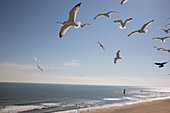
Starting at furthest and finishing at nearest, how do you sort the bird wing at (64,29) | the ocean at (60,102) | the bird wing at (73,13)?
1. the ocean at (60,102)
2. the bird wing at (64,29)
3. the bird wing at (73,13)

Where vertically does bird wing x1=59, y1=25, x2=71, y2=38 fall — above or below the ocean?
above

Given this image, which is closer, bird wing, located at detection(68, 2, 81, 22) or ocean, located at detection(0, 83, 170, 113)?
bird wing, located at detection(68, 2, 81, 22)

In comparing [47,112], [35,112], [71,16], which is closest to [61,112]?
[47,112]

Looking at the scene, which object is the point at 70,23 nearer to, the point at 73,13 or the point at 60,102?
the point at 73,13

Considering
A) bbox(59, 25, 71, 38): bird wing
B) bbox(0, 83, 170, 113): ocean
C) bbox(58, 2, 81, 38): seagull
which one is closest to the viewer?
bbox(58, 2, 81, 38): seagull

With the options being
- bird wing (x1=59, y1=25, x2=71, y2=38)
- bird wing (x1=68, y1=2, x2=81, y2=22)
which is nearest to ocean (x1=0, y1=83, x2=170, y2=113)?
bird wing (x1=59, y1=25, x2=71, y2=38)

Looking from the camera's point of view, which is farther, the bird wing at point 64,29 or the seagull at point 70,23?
the bird wing at point 64,29

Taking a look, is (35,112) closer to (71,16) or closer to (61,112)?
(61,112)

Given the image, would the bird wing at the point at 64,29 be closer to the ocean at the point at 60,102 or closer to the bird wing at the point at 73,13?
the bird wing at the point at 73,13

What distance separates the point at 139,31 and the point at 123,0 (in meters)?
3.16

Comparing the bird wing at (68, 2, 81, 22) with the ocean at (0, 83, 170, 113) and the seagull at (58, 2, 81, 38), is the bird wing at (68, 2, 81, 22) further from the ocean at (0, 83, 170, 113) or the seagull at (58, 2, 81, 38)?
the ocean at (0, 83, 170, 113)

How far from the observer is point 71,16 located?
21.7 ft

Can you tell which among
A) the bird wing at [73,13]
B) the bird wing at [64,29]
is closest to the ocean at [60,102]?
the bird wing at [64,29]

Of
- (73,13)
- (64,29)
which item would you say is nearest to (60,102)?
(64,29)
